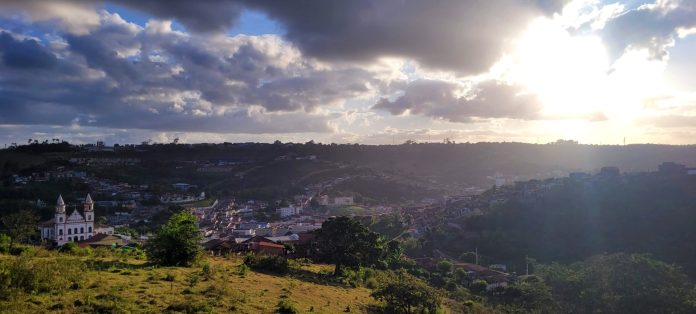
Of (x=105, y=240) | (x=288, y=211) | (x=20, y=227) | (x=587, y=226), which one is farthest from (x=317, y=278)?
(x=288, y=211)

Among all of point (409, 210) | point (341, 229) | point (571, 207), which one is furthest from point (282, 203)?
point (341, 229)

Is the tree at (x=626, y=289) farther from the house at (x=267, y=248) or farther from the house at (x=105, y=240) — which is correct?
the house at (x=105, y=240)

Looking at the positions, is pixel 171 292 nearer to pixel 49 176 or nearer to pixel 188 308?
pixel 188 308

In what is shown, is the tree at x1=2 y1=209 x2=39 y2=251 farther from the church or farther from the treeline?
the treeline

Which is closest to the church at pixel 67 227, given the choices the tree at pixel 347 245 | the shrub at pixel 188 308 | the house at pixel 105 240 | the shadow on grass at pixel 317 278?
the house at pixel 105 240

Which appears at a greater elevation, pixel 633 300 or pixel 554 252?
pixel 633 300

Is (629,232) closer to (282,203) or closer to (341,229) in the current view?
(341,229)
